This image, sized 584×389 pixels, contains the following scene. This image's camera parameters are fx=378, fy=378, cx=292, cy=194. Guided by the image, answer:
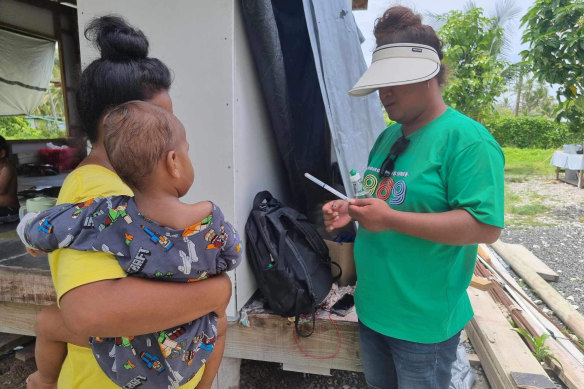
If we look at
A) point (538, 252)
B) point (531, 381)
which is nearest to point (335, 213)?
point (531, 381)

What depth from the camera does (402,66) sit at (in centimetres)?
146

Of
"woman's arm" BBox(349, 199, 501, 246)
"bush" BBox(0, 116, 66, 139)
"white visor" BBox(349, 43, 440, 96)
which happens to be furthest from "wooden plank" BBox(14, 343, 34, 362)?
"bush" BBox(0, 116, 66, 139)

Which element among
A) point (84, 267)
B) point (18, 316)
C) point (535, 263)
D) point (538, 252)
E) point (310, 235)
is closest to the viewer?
point (84, 267)

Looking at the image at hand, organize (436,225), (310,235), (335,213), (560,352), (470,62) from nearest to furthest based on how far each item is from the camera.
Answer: (436,225) → (335,213) → (310,235) → (560,352) → (470,62)

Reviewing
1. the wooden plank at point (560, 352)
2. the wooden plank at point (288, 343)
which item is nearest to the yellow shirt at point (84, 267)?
the wooden plank at point (288, 343)

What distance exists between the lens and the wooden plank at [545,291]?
3.59m

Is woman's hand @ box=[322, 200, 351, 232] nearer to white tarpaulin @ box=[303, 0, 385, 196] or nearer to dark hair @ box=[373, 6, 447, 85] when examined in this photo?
dark hair @ box=[373, 6, 447, 85]

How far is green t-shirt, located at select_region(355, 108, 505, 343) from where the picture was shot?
1.30 meters

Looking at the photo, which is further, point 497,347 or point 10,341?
point 10,341

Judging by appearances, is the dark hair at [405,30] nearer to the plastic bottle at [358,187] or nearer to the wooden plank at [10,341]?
the plastic bottle at [358,187]

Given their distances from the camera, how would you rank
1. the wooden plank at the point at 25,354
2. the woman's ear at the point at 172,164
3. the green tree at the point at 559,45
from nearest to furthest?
the woman's ear at the point at 172,164 < the wooden plank at the point at 25,354 < the green tree at the point at 559,45

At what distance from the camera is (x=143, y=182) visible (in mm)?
977

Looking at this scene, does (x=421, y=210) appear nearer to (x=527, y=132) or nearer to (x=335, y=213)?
(x=335, y=213)

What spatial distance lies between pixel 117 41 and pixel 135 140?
399 millimetres
